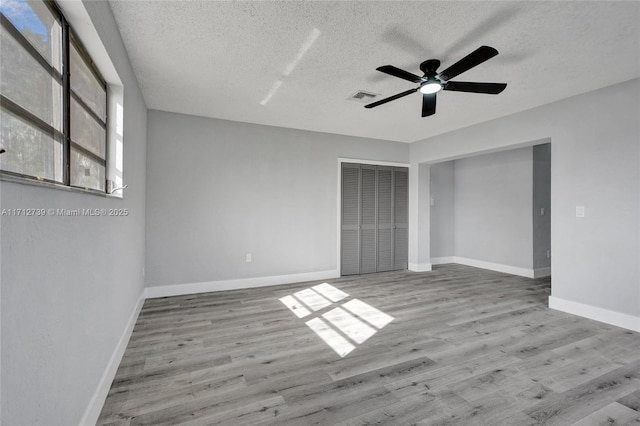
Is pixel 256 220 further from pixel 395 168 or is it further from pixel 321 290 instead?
pixel 395 168

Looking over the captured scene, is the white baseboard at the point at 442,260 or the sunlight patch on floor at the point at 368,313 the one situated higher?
the white baseboard at the point at 442,260

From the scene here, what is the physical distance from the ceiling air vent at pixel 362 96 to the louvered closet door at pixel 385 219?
2162 mm

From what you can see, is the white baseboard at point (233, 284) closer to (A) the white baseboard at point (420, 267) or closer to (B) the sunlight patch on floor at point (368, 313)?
(B) the sunlight patch on floor at point (368, 313)

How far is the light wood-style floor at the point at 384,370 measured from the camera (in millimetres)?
1749

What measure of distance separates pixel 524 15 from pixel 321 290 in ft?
12.0

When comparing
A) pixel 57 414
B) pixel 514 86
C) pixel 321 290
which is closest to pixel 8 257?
pixel 57 414

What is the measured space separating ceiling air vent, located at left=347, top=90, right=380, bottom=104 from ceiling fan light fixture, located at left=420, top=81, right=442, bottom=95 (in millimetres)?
816

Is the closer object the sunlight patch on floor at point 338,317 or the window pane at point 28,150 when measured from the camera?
the window pane at point 28,150

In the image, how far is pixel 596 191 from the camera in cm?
328

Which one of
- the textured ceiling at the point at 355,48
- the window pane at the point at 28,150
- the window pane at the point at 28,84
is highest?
the textured ceiling at the point at 355,48

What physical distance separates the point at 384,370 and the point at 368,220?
3.44 metres

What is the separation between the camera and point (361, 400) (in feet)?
6.11

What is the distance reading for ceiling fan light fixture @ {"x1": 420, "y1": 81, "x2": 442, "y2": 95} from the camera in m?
2.58

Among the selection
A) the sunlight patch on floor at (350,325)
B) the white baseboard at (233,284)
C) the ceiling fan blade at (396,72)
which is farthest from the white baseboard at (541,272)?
the ceiling fan blade at (396,72)
